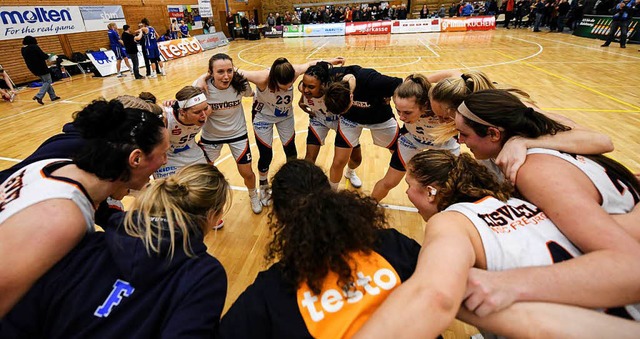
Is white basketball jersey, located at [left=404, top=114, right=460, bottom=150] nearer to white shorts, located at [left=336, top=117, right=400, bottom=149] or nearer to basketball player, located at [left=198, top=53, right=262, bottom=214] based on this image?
white shorts, located at [left=336, top=117, right=400, bottom=149]

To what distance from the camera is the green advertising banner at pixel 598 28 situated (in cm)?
1309

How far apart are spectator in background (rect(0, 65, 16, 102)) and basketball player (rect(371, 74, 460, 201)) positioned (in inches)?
472

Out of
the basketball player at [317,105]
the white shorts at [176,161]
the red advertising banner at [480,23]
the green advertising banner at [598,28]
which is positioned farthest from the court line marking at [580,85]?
Answer: the red advertising banner at [480,23]

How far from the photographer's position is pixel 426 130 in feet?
10.5

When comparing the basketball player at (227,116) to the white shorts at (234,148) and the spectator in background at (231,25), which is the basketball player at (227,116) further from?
the spectator in background at (231,25)

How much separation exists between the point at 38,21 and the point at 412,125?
15434mm

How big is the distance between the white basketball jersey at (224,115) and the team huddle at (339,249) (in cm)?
181

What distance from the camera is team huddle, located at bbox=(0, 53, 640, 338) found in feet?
3.49

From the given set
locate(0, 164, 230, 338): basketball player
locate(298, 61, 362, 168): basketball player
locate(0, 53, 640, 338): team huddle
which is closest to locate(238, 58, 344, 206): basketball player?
locate(298, 61, 362, 168): basketball player

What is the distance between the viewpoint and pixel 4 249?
3.85ft

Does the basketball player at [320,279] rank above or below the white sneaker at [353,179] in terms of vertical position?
above

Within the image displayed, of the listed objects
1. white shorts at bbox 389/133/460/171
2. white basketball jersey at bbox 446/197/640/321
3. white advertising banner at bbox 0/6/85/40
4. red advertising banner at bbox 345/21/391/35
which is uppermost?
white advertising banner at bbox 0/6/85/40

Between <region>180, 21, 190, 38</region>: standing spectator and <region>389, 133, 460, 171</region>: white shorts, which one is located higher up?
<region>180, 21, 190, 38</region>: standing spectator

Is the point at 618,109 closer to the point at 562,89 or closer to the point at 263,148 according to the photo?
the point at 562,89
